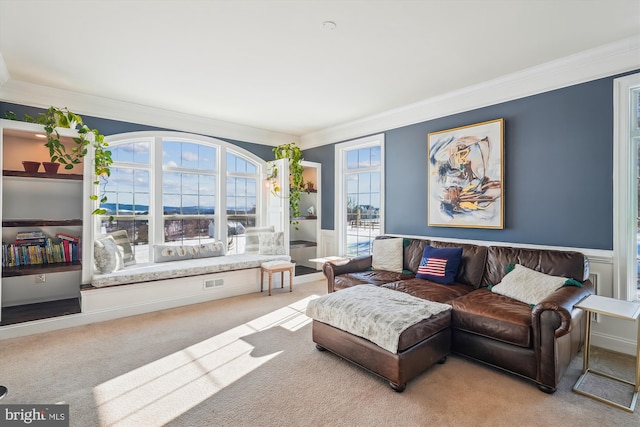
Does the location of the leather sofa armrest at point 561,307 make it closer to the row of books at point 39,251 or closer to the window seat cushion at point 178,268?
the window seat cushion at point 178,268

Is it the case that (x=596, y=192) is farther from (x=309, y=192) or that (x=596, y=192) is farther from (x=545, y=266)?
(x=309, y=192)

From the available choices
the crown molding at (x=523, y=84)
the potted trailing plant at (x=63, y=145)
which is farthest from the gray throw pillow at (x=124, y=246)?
the crown molding at (x=523, y=84)

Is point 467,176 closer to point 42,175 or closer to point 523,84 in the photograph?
point 523,84

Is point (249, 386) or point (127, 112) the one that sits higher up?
point (127, 112)

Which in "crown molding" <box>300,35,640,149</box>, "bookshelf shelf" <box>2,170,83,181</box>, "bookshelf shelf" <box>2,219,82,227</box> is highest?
"crown molding" <box>300,35,640,149</box>

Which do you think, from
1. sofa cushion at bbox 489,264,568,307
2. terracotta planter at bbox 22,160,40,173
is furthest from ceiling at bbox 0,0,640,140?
sofa cushion at bbox 489,264,568,307

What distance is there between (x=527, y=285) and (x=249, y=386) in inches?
100

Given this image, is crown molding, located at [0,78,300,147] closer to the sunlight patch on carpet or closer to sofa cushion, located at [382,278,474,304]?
the sunlight patch on carpet

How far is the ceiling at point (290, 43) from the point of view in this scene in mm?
2309

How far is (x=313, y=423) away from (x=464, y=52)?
3348 mm

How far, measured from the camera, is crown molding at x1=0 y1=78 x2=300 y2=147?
364 centimetres

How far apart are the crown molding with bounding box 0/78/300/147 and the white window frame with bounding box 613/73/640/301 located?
490 centimetres

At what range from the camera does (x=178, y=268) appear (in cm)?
411

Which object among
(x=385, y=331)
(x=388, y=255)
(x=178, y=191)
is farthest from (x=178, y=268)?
(x=385, y=331)
